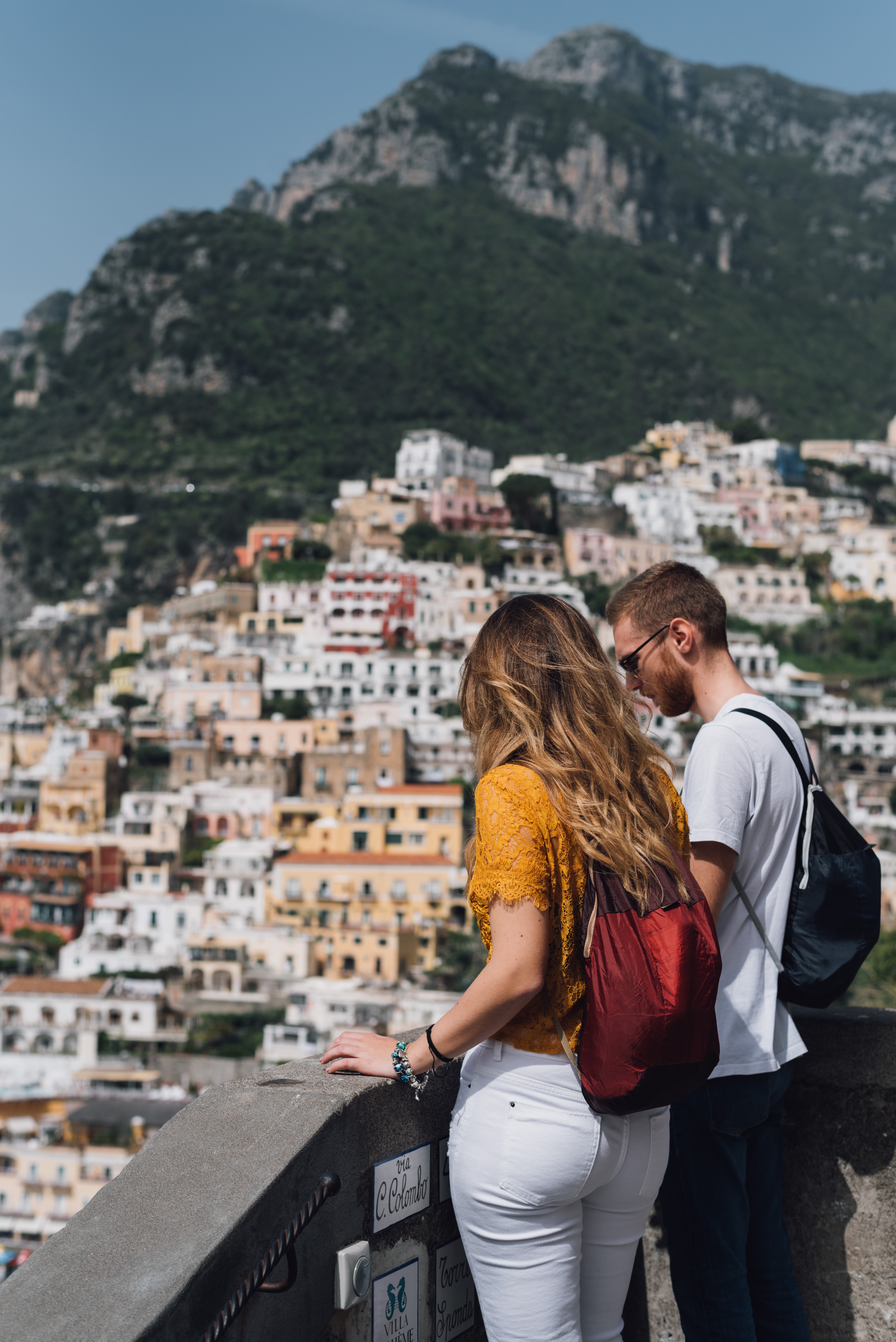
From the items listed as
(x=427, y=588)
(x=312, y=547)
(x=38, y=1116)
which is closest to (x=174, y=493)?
(x=312, y=547)

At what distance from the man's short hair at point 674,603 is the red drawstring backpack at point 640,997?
73cm

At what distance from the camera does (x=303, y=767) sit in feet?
136

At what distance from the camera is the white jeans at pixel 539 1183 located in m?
1.99

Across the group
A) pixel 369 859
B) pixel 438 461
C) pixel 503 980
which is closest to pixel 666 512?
pixel 438 461

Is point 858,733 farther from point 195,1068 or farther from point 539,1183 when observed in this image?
point 539,1183

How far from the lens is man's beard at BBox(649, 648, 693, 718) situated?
265 cm

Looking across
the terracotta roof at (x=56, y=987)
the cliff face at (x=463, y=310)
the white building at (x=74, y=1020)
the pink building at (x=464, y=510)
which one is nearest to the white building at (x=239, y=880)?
the terracotta roof at (x=56, y=987)

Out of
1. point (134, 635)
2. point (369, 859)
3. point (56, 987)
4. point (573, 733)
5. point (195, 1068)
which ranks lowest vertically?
point (195, 1068)

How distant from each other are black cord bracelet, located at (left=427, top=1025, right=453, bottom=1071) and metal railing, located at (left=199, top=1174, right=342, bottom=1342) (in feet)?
0.82

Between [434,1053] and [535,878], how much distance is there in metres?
0.39

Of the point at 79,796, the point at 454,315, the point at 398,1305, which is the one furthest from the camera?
the point at 454,315

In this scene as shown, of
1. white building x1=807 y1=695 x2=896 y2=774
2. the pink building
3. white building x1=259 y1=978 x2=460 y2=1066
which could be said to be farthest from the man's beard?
the pink building

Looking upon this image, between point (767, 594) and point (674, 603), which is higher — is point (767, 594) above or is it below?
above

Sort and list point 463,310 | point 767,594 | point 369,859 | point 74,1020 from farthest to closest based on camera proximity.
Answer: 1. point 463,310
2. point 767,594
3. point 369,859
4. point 74,1020
